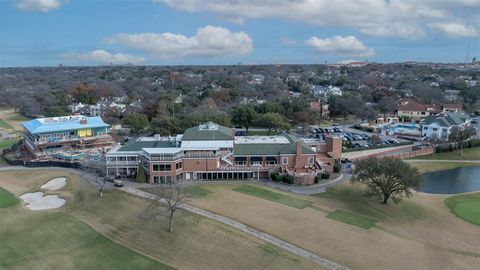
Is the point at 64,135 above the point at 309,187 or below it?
above

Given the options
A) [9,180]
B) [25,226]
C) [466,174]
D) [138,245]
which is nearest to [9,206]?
[25,226]

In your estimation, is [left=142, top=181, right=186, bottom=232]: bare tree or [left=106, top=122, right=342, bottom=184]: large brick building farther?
[left=106, top=122, right=342, bottom=184]: large brick building

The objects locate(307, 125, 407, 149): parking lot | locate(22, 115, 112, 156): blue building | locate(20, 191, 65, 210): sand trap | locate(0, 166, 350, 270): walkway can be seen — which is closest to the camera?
locate(0, 166, 350, 270): walkway

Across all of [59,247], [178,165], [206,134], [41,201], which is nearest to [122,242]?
[59,247]

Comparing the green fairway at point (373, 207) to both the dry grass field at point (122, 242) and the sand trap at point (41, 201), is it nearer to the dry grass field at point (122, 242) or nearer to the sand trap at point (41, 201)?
the dry grass field at point (122, 242)

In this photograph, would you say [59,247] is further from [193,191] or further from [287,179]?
[287,179]

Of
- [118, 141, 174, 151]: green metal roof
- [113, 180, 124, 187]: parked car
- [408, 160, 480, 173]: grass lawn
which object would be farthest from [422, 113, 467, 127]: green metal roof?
[113, 180, 124, 187]: parked car

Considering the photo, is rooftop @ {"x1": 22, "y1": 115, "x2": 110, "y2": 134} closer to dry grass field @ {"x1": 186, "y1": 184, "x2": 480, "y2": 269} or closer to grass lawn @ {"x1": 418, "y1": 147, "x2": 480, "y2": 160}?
dry grass field @ {"x1": 186, "y1": 184, "x2": 480, "y2": 269}
